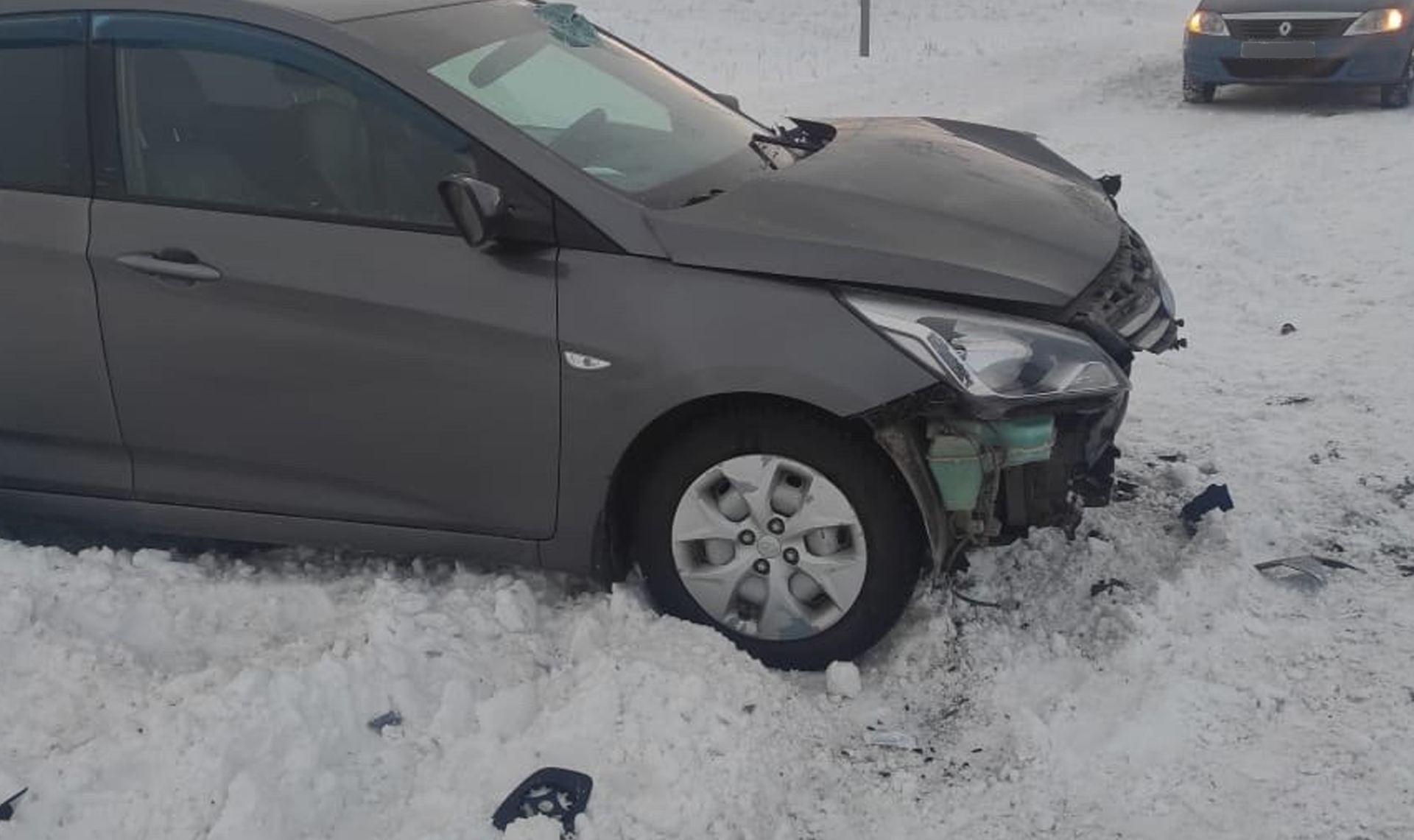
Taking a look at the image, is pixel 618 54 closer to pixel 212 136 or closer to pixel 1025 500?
pixel 212 136

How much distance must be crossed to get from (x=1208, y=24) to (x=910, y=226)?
866 cm

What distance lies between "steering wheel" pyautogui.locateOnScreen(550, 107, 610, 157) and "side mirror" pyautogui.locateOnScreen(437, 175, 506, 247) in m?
0.30

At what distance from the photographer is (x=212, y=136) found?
361cm

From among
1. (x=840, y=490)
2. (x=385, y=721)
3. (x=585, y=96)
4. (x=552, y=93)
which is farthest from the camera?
(x=585, y=96)

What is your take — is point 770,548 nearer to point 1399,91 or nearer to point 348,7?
point 348,7

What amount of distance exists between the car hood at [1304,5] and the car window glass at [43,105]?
376 inches

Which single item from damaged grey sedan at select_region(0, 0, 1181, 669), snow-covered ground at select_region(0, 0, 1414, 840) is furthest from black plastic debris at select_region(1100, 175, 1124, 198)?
snow-covered ground at select_region(0, 0, 1414, 840)

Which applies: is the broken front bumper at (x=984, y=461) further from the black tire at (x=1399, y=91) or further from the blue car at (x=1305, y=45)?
the black tire at (x=1399, y=91)

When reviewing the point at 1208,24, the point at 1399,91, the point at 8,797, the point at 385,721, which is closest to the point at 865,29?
the point at 1208,24

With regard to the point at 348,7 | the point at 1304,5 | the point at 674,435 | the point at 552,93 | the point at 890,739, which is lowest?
the point at 890,739

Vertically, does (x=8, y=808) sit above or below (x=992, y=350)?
below

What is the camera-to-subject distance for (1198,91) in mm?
10969

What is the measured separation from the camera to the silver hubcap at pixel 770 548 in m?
3.33

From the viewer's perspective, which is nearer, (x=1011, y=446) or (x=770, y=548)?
(x=1011, y=446)
